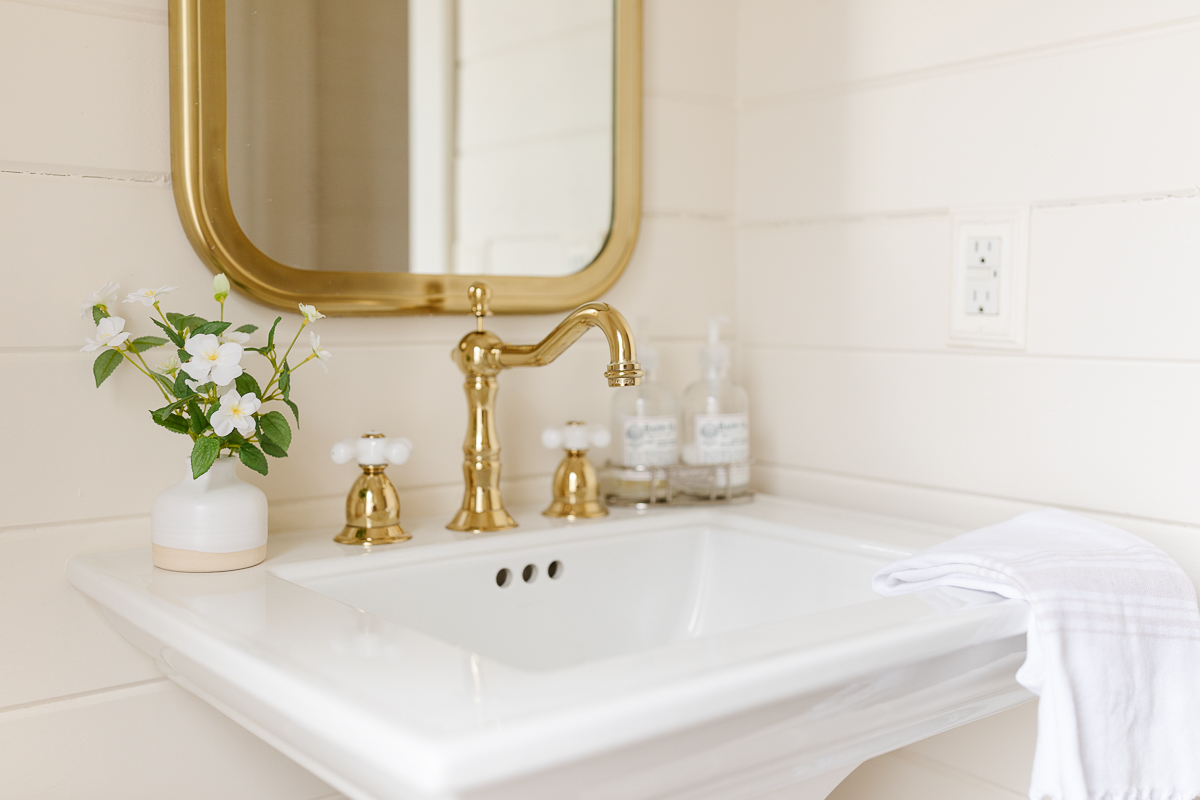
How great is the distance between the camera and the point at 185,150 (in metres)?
0.97

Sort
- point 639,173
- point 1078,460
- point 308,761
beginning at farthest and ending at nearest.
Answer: point 639,173, point 1078,460, point 308,761

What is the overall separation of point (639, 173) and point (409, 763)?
925 millimetres

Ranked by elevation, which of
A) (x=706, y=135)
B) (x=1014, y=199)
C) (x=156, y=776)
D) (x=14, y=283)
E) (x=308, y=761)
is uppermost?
(x=706, y=135)

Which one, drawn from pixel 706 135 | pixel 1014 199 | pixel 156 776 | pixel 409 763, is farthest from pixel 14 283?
pixel 1014 199

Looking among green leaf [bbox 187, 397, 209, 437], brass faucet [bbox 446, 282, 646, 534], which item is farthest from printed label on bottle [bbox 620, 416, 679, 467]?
green leaf [bbox 187, 397, 209, 437]

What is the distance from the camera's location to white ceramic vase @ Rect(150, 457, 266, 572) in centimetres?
88

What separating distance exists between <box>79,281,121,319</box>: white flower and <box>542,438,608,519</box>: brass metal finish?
487mm

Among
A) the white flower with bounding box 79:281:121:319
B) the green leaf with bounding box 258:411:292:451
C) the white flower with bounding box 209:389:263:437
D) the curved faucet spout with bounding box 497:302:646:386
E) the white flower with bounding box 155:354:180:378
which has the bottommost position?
the green leaf with bounding box 258:411:292:451

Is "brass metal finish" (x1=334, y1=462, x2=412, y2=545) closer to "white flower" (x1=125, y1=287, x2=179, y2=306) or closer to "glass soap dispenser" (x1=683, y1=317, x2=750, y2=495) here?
"white flower" (x1=125, y1=287, x2=179, y2=306)

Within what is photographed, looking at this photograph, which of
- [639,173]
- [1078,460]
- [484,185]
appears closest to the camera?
[1078,460]

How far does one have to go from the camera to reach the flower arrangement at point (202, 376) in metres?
0.88

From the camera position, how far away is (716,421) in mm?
1242

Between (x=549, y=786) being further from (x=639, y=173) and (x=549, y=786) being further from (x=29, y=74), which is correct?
(x=639, y=173)

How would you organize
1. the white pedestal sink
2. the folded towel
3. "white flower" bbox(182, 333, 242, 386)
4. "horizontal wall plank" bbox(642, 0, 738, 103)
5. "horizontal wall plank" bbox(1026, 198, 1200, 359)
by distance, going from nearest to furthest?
1. the white pedestal sink
2. the folded towel
3. "white flower" bbox(182, 333, 242, 386)
4. "horizontal wall plank" bbox(1026, 198, 1200, 359)
5. "horizontal wall plank" bbox(642, 0, 738, 103)
